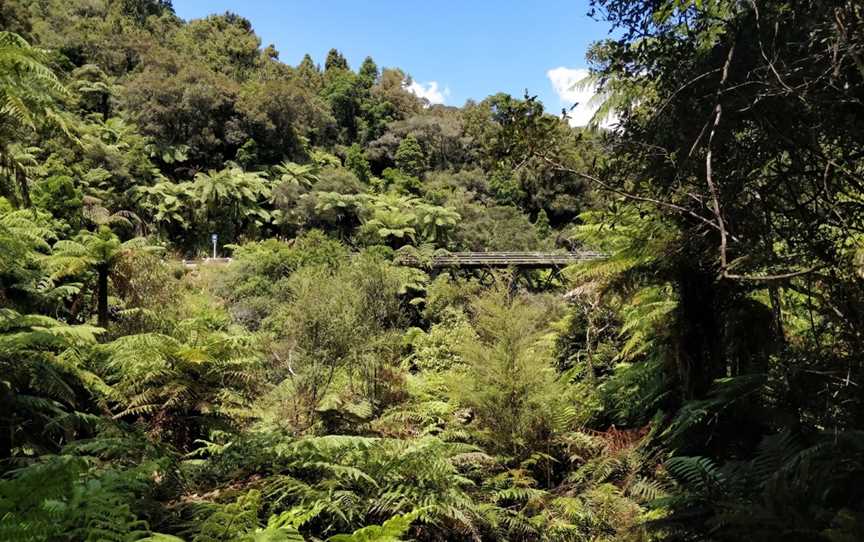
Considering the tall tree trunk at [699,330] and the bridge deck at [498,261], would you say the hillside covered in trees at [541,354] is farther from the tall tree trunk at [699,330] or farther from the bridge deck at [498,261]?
the bridge deck at [498,261]

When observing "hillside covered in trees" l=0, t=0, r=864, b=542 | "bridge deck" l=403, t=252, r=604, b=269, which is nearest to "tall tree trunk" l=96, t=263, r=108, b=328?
"hillside covered in trees" l=0, t=0, r=864, b=542

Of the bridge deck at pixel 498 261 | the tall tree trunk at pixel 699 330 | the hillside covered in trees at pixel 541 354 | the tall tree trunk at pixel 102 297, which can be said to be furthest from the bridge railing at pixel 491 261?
the tall tree trunk at pixel 699 330

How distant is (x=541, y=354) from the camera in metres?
6.40

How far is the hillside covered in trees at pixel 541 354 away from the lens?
199 cm

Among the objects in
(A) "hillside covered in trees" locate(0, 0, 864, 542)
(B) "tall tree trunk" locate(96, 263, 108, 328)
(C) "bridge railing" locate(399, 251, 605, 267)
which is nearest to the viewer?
(A) "hillside covered in trees" locate(0, 0, 864, 542)

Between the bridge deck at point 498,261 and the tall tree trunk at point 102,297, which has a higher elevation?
the bridge deck at point 498,261

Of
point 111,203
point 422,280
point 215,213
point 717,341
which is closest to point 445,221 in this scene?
point 422,280

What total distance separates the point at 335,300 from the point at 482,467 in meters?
3.77

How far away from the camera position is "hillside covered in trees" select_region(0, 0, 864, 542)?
1993 mm

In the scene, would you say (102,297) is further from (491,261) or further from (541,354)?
(491,261)

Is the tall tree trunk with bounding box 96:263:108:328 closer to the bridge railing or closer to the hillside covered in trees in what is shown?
the hillside covered in trees

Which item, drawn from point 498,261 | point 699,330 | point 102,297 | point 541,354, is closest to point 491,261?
point 498,261

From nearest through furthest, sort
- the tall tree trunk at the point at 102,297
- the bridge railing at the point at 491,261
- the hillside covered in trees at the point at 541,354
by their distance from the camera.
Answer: the hillside covered in trees at the point at 541,354, the tall tree trunk at the point at 102,297, the bridge railing at the point at 491,261

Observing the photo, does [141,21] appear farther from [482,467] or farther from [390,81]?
[482,467]
